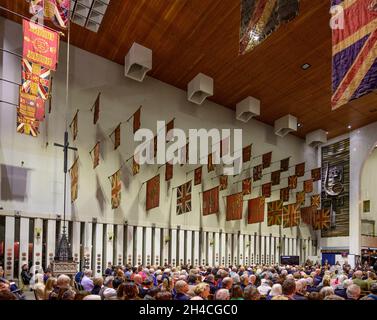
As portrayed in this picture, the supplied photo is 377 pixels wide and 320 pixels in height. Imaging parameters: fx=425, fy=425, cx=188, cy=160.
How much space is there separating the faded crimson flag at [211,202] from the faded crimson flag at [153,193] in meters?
2.72

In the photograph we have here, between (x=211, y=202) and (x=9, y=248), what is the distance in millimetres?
8163

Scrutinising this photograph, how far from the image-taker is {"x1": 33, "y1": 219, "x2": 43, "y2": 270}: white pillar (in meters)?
15.1

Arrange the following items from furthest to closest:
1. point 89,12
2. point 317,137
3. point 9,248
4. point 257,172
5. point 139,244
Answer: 1. point 317,137
2. point 257,172
3. point 139,244
4. point 89,12
5. point 9,248

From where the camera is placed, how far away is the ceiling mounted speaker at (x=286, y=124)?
76.8 ft

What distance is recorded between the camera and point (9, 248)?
14508mm

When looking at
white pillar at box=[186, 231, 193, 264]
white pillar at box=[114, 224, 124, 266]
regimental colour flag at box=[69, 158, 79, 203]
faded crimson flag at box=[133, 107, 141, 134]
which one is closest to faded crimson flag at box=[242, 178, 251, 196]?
white pillar at box=[186, 231, 193, 264]

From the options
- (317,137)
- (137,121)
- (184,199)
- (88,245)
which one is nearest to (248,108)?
(184,199)

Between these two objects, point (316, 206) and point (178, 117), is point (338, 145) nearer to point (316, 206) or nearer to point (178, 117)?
point (316, 206)

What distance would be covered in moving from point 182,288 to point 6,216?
35.5ft

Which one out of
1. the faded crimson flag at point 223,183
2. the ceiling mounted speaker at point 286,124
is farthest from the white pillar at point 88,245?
the ceiling mounted speaker at point 286,124

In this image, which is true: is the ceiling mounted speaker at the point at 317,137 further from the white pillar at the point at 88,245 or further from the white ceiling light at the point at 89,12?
the white ceiling light at the point at 89,12

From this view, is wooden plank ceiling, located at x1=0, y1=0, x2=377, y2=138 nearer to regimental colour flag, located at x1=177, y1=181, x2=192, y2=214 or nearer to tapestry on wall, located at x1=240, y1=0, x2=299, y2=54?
regimental colour flag, located at x1=177, y1=181, x2=192, y2=214

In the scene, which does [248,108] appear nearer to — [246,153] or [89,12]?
[246,153]

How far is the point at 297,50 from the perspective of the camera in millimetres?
16297
